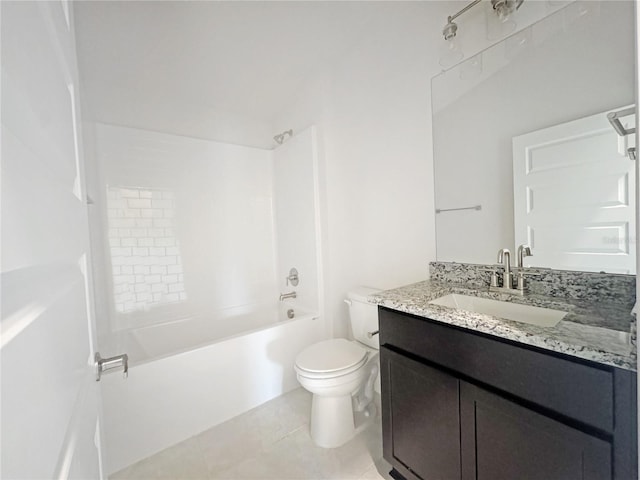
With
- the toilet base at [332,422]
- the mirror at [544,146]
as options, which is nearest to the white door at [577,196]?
the mirror at [544,146]

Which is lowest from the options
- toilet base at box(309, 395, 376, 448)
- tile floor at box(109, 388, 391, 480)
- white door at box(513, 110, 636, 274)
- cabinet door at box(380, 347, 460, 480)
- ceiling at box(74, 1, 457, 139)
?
tile floor at box(109, 388, 391, 480)

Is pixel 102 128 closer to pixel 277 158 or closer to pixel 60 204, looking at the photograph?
pixel 277 158

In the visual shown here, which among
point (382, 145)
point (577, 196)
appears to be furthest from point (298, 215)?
point (577, 196)

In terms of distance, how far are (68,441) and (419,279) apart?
67.8 inches

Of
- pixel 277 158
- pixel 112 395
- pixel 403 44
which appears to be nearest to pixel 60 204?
pixel 112 395

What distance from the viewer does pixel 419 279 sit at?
178 centimetres

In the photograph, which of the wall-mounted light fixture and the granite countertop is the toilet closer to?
the granite countertop

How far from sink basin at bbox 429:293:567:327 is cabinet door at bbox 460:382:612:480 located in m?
0.37

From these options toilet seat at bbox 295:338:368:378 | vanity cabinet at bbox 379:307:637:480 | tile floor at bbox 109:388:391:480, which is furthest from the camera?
toilet seat at bbox 295:338:368:378

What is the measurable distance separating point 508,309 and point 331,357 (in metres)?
1.00

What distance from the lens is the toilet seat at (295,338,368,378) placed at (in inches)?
59.2

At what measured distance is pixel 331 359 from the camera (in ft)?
5.37

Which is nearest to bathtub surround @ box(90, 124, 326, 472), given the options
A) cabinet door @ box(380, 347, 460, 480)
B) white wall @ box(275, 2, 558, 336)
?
white wall @ box(275, 2, 558, 336)

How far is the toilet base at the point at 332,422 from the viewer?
1558 millimetres
